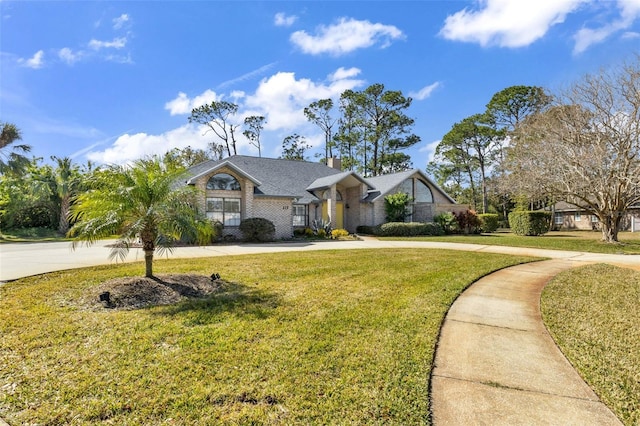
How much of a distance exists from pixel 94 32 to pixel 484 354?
13.0 m

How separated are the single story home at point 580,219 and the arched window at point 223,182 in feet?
111

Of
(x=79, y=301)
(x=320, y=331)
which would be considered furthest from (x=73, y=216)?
(x=320, y=331)

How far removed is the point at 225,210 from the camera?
19.0 metres

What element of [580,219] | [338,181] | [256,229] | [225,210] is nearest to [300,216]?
[338,181]

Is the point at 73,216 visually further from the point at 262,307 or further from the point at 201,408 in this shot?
the point at 201,408

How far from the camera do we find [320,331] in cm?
422

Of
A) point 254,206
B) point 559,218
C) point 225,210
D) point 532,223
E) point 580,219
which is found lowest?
point 532,223

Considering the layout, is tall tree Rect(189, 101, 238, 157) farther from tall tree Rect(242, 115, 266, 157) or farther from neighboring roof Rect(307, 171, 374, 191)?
neighboring roof Rect(307, 171, 374, 191)

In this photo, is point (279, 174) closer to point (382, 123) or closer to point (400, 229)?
point (400, 229)

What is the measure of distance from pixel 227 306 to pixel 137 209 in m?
2.69

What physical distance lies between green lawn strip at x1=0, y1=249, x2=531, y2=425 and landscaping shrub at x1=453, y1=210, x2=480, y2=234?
20.3m

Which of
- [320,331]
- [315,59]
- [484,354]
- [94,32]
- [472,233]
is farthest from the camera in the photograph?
[472,233]

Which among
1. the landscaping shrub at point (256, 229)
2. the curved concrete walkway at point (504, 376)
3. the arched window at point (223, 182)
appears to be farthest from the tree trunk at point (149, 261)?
the arched window at point (223, 182)

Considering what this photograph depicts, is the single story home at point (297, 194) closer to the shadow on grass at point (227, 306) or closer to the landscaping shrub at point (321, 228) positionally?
the landscaping shrub at point (321, 228)
